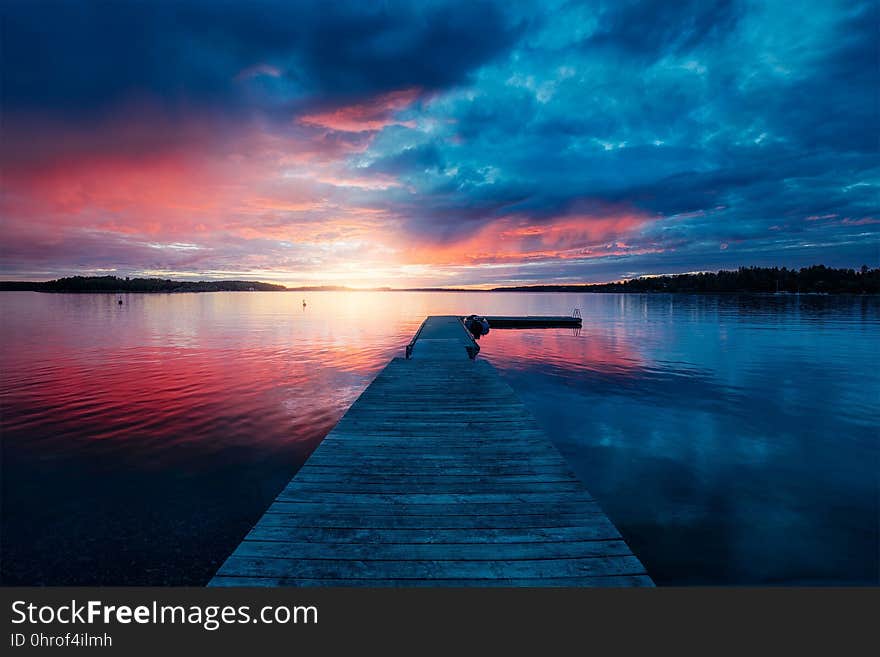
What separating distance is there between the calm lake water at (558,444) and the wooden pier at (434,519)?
231 centimetres

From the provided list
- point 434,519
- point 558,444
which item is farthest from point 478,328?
point 434,519

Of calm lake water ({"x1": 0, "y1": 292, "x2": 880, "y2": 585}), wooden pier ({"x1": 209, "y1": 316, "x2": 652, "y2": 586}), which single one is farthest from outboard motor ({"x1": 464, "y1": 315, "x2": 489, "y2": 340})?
wooden pier ({"x1": 209, "y1": 316, "x2": 652, "y2": 586})

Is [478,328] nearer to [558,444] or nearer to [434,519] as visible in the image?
[558,444]

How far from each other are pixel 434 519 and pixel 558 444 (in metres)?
7.39

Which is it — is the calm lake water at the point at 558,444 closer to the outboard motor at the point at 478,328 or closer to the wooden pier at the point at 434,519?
the wooden pier at the point at 434,519

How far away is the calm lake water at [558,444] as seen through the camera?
244 inches

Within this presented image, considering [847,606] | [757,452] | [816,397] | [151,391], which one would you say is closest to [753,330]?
[816,397]

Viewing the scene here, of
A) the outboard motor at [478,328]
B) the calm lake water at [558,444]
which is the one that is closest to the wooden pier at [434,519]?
the calm lake water at [558,444]

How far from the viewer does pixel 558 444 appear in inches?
434

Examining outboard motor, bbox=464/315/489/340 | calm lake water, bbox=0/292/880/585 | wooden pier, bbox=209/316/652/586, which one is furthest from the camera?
outboard motor, bbox=464/315/489/340

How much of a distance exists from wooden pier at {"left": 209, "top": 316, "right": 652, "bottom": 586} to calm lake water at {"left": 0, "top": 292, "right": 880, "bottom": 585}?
2.31 meters

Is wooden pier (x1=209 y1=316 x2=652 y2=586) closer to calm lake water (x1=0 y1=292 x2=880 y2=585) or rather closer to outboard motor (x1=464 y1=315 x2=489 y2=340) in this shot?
calm lake water (x1=0 y1=292 x2=880 y2=585)

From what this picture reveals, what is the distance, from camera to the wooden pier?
3.62m

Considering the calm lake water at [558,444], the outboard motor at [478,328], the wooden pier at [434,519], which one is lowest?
the calm lake water at [558,444]
